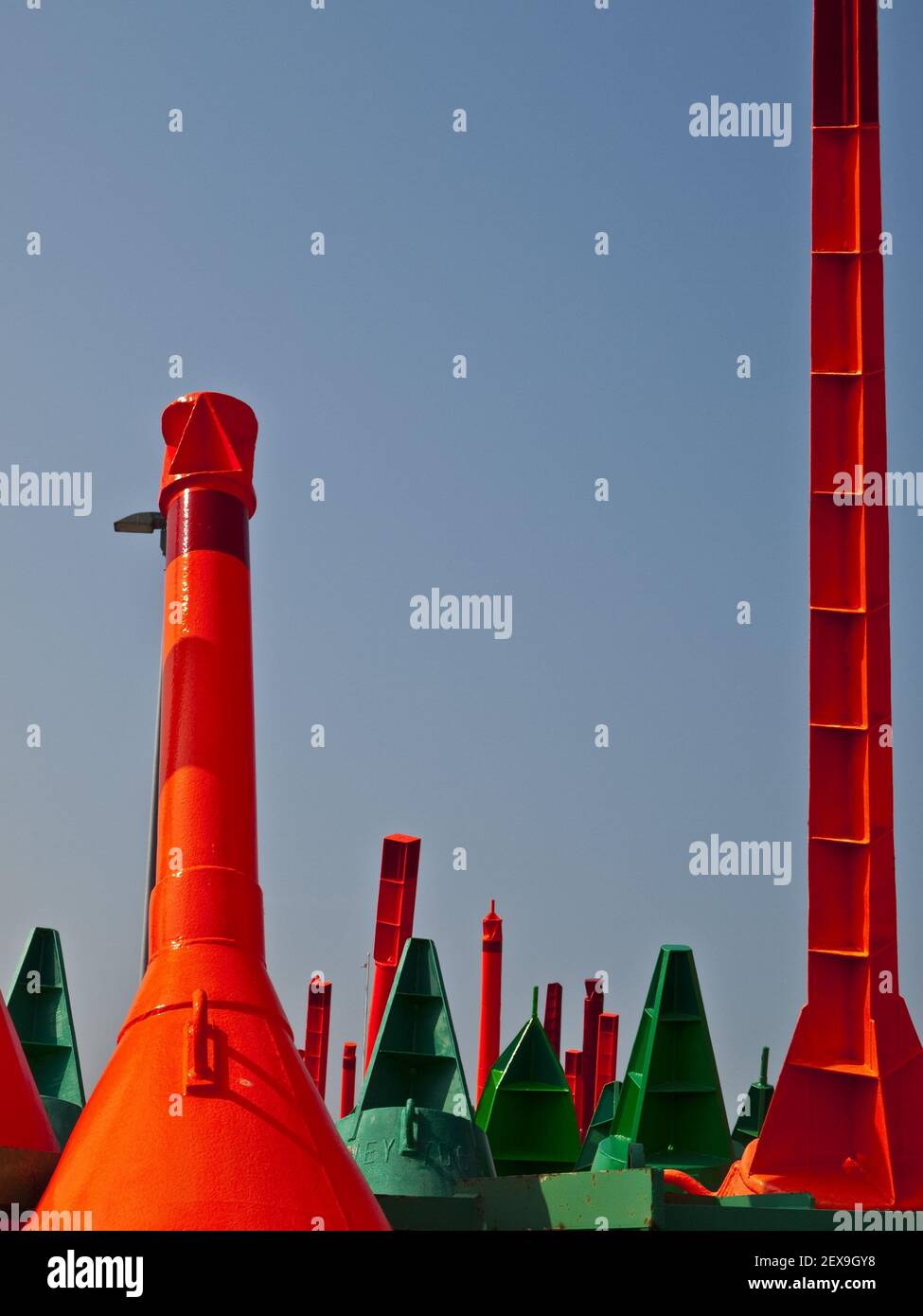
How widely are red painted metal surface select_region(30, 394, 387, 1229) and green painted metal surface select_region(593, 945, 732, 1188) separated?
7.56 meters

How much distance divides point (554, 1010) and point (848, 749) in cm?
1724

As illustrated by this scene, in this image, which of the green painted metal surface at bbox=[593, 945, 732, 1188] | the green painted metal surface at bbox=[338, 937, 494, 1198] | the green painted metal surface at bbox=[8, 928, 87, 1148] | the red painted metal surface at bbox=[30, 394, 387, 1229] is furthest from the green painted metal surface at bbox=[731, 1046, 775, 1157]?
the red painted metal surface at bbox=[30, 394, 387, 1229]

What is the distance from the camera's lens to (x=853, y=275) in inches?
574

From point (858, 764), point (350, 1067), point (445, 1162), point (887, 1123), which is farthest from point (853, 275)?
point (350, 1067)

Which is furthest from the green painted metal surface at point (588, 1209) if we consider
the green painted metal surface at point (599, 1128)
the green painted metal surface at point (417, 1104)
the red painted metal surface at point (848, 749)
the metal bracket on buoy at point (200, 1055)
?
the green painted metal surface at point (599, 1128)

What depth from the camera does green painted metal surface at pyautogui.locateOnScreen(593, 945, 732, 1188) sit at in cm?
1393

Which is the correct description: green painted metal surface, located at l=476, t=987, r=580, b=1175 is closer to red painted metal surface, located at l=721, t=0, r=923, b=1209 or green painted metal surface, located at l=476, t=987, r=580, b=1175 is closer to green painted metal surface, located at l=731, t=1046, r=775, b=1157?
red painted metal surface, located at l=721, t=0, r=923, b=1209

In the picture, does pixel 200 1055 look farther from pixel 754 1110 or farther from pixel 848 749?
pixel 754 1110

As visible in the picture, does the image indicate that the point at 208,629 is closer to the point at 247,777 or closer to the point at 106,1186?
the point at 247,777

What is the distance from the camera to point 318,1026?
28703 millimetres

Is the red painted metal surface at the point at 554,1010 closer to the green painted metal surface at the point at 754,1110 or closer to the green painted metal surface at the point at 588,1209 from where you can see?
the green painted metal surface at the point at 754,1110

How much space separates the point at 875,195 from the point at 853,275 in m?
0.83

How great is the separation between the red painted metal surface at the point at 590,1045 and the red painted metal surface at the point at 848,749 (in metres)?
15.4

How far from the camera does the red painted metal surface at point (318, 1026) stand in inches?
1099
